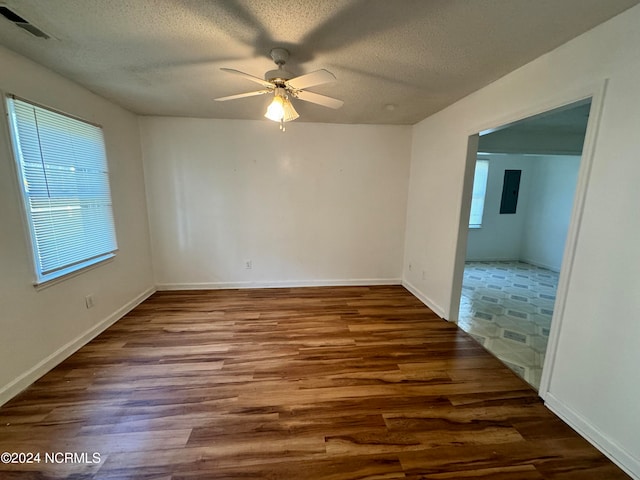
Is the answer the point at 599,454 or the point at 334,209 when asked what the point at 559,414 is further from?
the point at 334,209

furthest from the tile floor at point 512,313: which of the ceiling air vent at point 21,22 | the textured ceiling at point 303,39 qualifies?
the ceiling air vent at point 21,22

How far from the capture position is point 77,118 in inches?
93.0

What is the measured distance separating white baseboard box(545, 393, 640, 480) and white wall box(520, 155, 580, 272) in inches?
179

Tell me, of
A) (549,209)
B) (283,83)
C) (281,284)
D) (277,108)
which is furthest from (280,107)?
(549,209)

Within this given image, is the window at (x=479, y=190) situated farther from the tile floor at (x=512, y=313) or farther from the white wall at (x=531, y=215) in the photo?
the tile floor at (x=512, y=313)

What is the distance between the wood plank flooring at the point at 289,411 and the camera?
1.37 metres

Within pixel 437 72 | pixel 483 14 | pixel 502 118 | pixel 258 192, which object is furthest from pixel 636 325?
pixel 258 192

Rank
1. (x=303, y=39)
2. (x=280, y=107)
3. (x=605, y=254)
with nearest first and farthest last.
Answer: (x=605, y=254), (x=303, y=39), (x=280, y=107)

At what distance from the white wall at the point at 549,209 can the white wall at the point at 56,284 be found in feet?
24.1

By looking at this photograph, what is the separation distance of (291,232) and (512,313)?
3.10 metres

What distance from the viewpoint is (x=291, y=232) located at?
12.7ft

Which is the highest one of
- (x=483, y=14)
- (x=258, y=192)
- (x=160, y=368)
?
(x=483, y=14)

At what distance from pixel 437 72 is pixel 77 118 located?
3.24 metres

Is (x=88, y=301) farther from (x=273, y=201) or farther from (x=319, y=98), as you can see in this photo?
(x=319, y=98)
